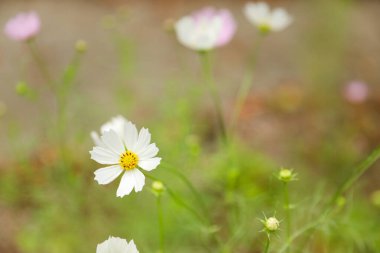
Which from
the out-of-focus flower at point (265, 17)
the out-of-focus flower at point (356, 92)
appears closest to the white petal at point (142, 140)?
the out-of-focus flower at point (265, 17)

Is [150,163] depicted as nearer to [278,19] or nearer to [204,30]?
[204,30]

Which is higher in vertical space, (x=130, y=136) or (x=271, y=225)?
(x=130, y=136)

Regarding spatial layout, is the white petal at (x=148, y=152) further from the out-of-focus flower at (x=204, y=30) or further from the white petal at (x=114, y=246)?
the out-of-focus flower at (x=204, y=30)

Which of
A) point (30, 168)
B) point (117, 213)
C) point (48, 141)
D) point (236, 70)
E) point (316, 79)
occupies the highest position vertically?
point (236, 70)

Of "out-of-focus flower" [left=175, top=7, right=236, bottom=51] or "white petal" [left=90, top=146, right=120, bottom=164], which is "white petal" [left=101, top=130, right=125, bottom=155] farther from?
"out-of-focus flower" [left=175, top=7, right=236, bottom=51]

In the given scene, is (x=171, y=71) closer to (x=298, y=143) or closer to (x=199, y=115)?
(x=199, y=115)

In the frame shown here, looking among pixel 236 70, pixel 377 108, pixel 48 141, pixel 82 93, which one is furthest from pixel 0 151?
pixel 377 108

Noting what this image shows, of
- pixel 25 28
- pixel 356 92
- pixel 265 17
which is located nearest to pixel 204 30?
pixel 265 17
